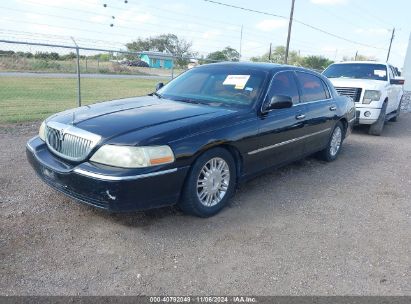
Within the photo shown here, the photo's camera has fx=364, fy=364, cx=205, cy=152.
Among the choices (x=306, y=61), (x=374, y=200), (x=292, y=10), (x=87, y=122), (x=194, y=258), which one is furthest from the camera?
(x=306, y=61)

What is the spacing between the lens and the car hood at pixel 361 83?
28.3ft

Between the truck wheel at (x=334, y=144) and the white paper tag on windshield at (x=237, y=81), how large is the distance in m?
2.36

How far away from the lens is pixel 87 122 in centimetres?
355

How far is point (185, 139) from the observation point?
338cm

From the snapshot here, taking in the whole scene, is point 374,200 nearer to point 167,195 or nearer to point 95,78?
point 167,195

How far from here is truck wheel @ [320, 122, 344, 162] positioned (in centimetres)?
621

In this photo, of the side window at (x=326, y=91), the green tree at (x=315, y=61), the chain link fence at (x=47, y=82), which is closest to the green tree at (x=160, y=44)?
the green tree at (x=315, y=61)

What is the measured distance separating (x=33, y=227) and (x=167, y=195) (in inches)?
52.5

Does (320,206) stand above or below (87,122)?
below

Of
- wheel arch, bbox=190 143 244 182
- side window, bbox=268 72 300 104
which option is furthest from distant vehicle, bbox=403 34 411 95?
wheel arch, bbox=190 143 244 182

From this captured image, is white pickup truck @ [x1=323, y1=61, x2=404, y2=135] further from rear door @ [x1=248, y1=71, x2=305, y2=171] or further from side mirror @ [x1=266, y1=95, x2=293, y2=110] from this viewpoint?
side mirror @ [x1=266, y1=95, x2=293, y2=110]

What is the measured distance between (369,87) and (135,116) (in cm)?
682

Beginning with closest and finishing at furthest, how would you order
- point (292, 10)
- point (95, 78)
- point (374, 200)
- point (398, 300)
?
point (398, 300) < point (374, 200) < point (95, 78) < point (292, 10)

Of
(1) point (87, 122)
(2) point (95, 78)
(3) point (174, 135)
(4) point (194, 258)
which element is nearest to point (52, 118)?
(1) point (87, 122)
